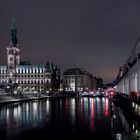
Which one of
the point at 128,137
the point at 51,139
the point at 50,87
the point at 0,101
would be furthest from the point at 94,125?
the point at 50,87

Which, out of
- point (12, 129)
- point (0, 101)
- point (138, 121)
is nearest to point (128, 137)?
point (138, 121)

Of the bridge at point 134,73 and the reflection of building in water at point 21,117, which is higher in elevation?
the bridge at point 134,73

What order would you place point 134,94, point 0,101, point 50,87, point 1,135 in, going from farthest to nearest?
point 50,87, point 0,101, point 134,94, point 1,135

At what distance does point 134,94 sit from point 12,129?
19189 millimetres

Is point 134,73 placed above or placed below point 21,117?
above

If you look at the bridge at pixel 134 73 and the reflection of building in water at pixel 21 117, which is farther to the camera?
the bridge at pixel 134 73

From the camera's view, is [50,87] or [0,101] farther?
[50,87]

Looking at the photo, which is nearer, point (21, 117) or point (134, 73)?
point (21, 117)

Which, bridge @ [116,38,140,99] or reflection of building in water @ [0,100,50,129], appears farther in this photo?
bridge @ [116,38,140,99]

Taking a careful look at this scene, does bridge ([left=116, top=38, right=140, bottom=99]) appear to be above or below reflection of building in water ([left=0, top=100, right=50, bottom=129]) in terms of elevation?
above

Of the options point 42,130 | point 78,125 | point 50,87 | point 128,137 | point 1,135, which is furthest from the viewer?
point 50,87

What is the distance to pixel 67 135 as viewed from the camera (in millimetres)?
34562

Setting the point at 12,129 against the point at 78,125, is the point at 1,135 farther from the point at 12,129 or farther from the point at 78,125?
the point at 78,125

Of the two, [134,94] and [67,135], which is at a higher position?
[134,94]
